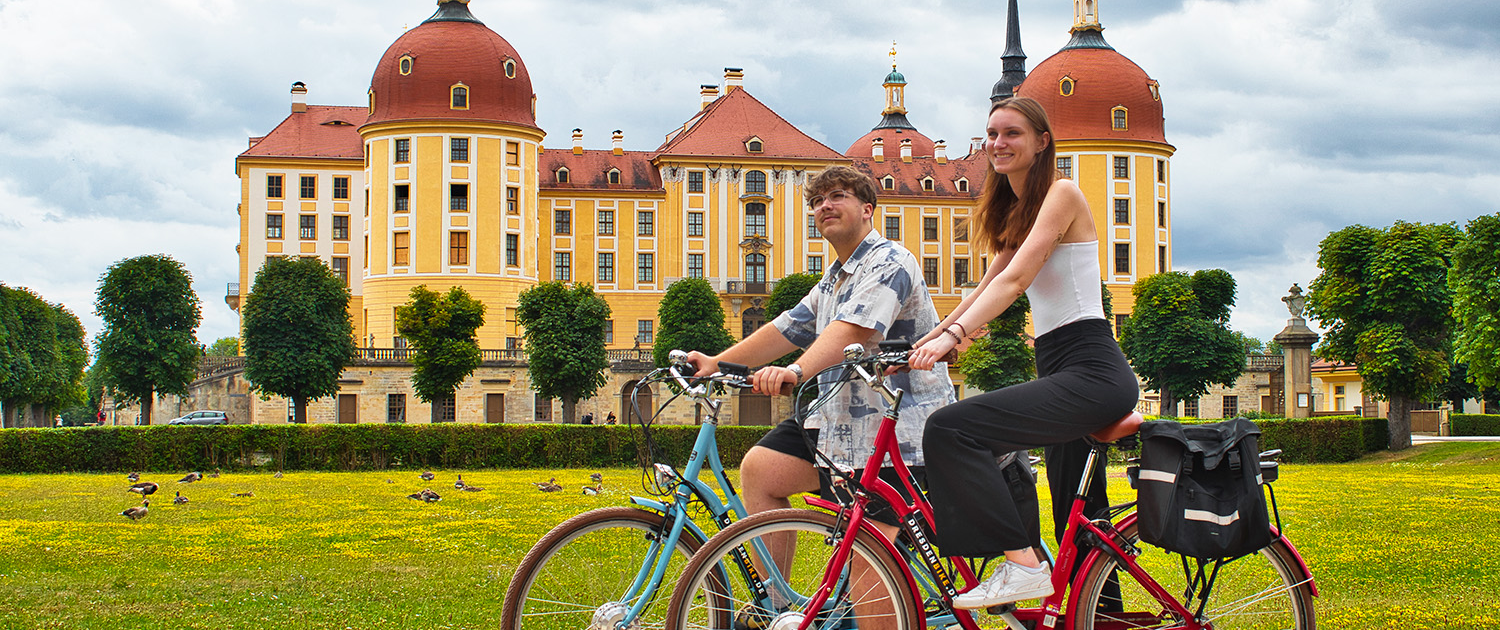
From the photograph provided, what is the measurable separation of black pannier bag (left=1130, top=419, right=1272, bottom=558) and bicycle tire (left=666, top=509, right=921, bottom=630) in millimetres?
801

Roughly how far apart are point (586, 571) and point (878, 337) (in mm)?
1223

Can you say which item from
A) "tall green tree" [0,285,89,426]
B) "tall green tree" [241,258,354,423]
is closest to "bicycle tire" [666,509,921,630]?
"tall green tree" [241,258,354,423]

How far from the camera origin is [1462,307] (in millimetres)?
28672

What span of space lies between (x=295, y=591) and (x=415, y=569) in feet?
3.62

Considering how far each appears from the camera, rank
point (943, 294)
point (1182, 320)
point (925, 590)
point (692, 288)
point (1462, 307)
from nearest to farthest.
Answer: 1. point (925, 590)
2. point (1462, 307)
3. point (1182, 320)
4. point (692, 288)
5. point (943, 294)

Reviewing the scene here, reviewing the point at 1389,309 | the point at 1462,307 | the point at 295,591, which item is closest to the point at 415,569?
the point at 295,591

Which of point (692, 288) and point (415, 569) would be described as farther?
point (692, 288)

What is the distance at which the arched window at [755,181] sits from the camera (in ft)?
206

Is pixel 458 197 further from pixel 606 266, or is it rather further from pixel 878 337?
pixel 878 337

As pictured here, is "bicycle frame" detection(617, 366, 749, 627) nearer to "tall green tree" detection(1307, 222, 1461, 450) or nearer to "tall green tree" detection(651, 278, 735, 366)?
"tall green tree" detection(1307, 222, 1461, 450)

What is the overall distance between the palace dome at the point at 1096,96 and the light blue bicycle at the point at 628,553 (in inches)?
2341

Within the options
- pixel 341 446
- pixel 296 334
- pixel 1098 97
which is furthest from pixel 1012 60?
pixel 341 446

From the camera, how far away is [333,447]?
995 inches

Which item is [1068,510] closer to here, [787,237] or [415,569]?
[415,569]
